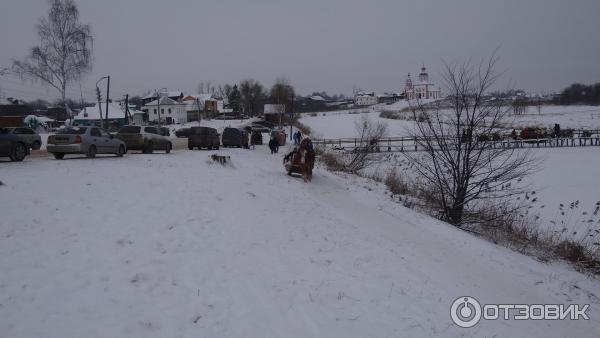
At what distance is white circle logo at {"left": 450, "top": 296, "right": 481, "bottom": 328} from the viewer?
6414 mm

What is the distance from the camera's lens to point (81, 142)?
1700 cm

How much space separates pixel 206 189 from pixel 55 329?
6.69 metres

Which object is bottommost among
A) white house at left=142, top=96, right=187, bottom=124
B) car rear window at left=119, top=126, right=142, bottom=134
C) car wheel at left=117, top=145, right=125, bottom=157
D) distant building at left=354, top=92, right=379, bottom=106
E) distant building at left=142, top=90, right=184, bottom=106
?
car wheel at left=117, top=145, right=125, bottom=157

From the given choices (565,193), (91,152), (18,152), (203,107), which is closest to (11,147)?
(18,152)

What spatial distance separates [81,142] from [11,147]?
2.57 meters

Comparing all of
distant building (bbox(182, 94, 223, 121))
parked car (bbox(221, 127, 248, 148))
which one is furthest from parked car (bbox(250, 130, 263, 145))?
distant building (bbox(182, 94, 223, 121))

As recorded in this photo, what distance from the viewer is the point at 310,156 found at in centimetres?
1767

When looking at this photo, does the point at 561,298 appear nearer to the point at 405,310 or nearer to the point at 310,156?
the point at 405,310

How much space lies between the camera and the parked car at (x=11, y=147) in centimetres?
1468

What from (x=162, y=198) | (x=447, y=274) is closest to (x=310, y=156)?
(x=162, y=198)

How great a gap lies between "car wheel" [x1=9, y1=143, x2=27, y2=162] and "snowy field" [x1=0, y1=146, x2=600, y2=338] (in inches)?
147

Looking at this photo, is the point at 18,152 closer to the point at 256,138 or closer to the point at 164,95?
the point at 256,138

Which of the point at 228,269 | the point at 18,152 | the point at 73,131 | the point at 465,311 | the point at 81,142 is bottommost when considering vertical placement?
the point at 465,311

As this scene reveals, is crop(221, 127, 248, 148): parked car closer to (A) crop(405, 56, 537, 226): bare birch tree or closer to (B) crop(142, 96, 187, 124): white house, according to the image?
(A) crop(405, 56, 537, 226): bare birch tree
